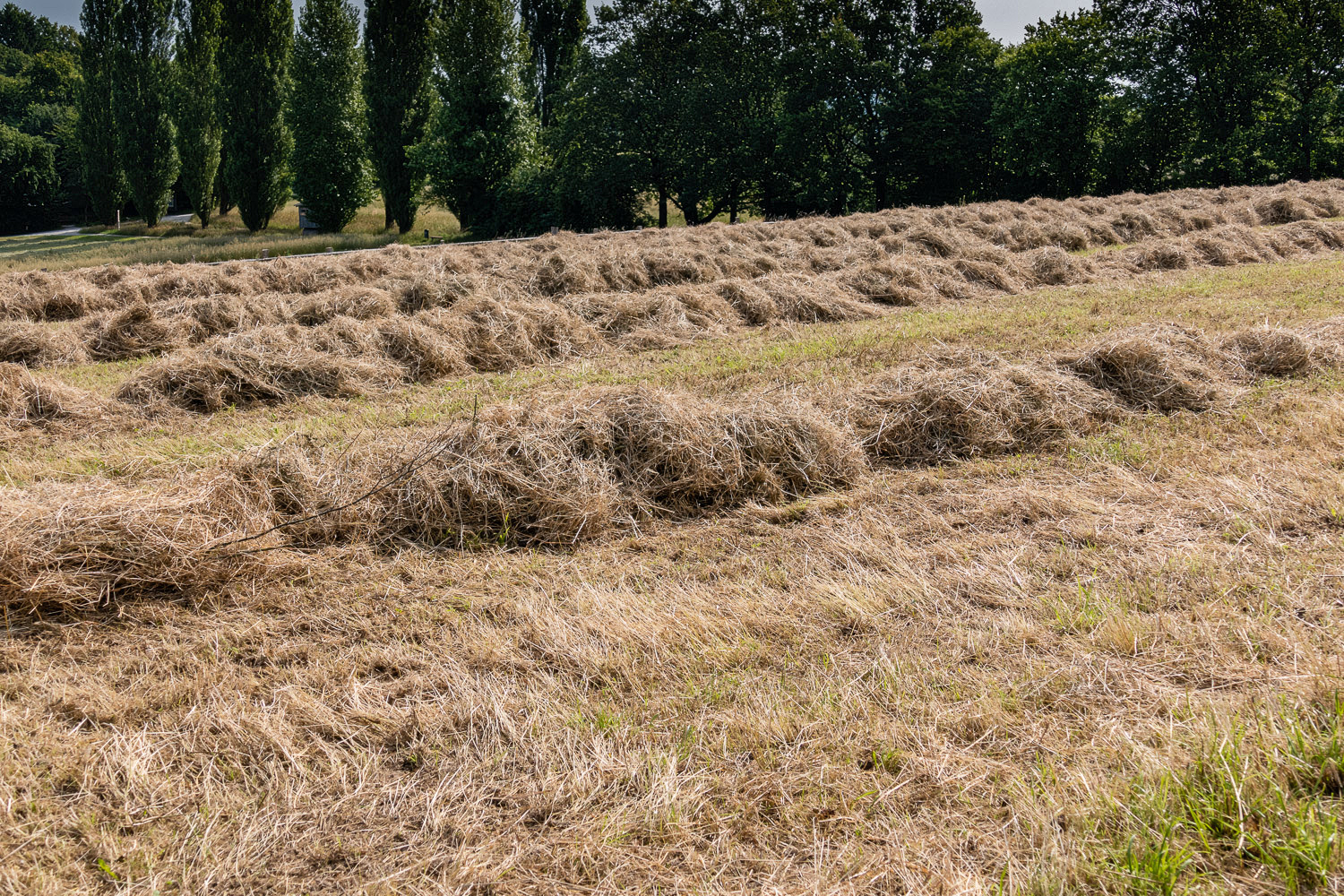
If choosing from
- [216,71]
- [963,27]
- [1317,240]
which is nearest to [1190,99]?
[963,27]

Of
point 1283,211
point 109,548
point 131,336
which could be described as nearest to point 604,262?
point 131,336

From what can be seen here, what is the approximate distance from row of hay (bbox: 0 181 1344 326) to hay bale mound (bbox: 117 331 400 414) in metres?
1.95

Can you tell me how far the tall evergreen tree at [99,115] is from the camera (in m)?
29.5

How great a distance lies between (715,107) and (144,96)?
23.0 metres

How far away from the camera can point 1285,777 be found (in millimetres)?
2074

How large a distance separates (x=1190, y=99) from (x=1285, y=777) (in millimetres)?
35867

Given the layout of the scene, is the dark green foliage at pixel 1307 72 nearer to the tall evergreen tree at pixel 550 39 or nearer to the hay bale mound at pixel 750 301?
the tall evergreen tree at pixel 550 39

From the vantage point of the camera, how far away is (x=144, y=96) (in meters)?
30.7

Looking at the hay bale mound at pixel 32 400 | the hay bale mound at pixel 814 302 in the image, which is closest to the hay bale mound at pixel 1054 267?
the hay bale mound at pixel 814 302

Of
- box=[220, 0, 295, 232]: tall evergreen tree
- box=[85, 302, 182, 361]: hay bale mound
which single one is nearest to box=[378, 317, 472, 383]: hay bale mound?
box=[85, 302, 182, 361]: hay bale mound

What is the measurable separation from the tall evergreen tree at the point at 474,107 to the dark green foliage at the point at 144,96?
11.6 m

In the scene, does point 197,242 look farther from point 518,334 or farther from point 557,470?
point 557,470

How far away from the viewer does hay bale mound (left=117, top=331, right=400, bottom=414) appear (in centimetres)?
661

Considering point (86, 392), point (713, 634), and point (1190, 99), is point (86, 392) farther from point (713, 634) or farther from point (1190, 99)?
point (1190, 99)
